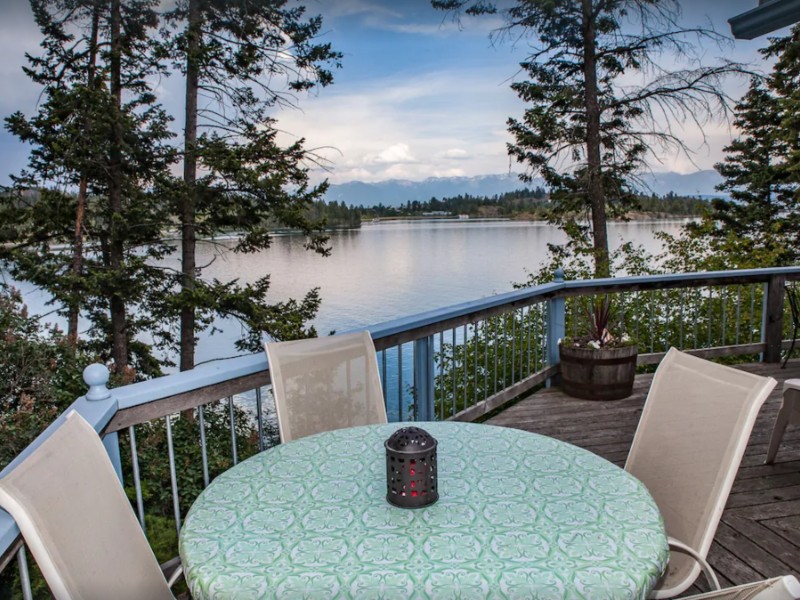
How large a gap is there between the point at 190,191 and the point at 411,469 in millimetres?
11987

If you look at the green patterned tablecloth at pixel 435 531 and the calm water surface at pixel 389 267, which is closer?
the green patterned tablecloth at pixel 435 531

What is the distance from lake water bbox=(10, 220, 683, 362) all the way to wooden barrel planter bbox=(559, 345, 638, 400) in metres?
8.57

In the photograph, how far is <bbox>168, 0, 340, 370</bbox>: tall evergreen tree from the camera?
1205cm

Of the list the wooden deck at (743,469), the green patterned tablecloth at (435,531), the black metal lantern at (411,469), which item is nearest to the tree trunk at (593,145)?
the wooden deck at (743,469)

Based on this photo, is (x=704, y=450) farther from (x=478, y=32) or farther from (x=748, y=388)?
(x=478, y=32)

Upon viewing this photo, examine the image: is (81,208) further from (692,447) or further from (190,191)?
(692,447)

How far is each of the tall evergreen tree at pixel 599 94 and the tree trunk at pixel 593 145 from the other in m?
0.02

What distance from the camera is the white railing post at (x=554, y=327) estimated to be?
4797 mm

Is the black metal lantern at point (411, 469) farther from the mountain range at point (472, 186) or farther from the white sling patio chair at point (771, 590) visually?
the mountain range at point (472, 186)

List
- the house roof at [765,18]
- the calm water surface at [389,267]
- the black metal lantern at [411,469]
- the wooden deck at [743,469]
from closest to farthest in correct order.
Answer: the black metal lantern at [411,469], the wooden deck at [743,469], the house roof at [765,18], the calm water surface at [389,267]

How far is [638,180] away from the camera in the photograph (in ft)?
40.3

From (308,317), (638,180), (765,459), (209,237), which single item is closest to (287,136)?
(209,237)

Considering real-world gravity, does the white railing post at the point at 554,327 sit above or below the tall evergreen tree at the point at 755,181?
below

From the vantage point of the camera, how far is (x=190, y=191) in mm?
12117
